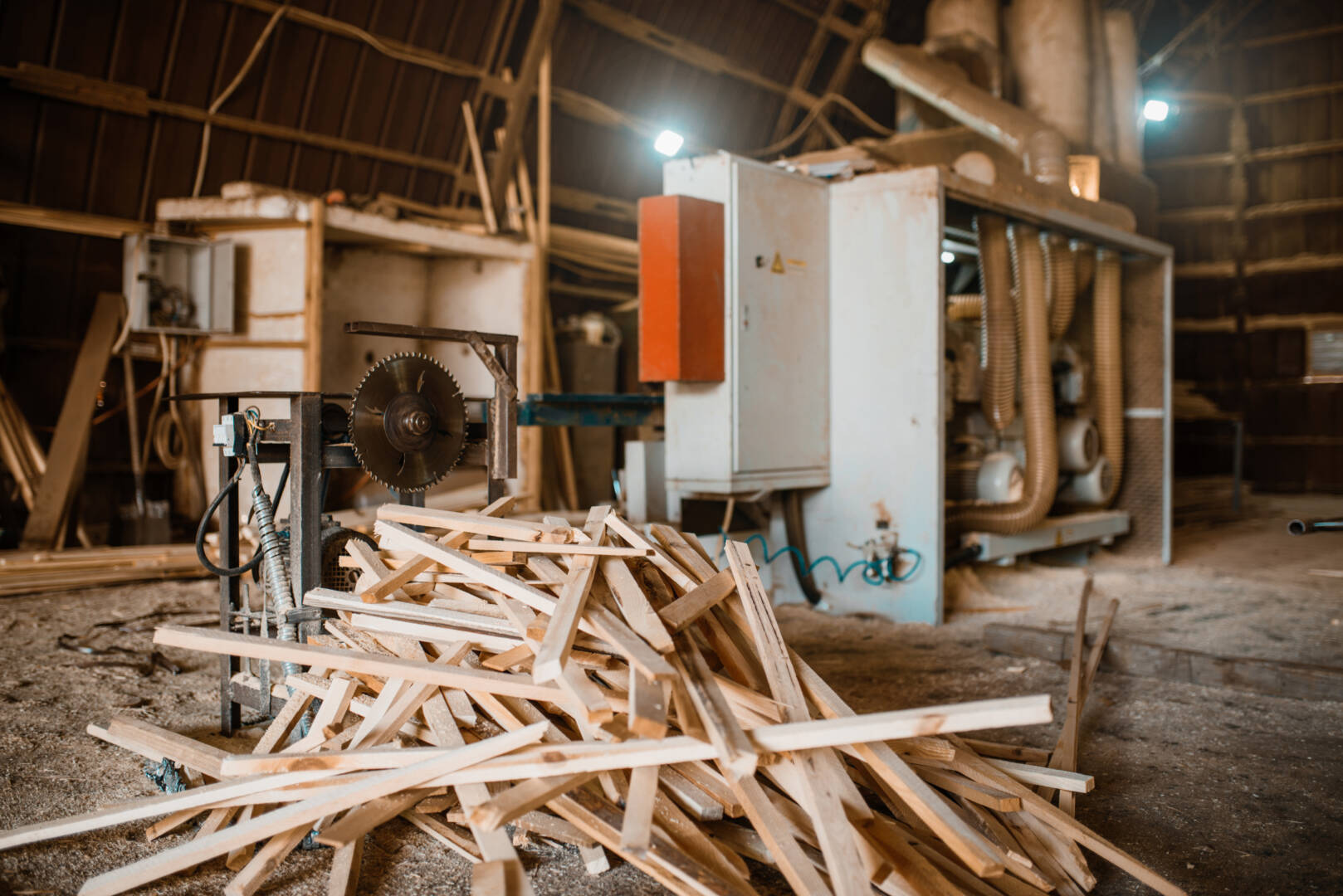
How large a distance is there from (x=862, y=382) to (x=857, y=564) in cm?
94

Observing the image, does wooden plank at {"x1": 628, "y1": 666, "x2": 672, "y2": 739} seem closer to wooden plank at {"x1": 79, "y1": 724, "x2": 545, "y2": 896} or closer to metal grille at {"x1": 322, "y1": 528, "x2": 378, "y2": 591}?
wooden plank at {"x1": 79, "y1": 724, "x2": 545, "y2": 896}

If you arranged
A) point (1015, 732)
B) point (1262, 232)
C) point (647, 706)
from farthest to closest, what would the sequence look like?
point (1262, 232) < point (1015, 732) < point (647, 706)

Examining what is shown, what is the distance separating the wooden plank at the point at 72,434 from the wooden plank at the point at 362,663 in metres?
4.09

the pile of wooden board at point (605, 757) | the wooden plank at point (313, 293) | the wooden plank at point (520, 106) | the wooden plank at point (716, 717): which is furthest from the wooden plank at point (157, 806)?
the wooden plank at point (520, 106)

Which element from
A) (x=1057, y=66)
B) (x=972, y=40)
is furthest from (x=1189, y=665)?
(x=972, y=40)

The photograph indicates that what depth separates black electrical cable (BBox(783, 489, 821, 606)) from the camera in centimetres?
494

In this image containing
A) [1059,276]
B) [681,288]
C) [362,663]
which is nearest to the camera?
[362,663]

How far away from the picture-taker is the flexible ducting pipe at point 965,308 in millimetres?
6400

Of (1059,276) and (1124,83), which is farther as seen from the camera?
(1124,83)

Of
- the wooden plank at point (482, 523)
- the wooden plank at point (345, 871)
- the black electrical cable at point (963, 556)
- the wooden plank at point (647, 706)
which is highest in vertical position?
the wooden plank at point (482, 523)

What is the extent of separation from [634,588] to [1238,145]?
12799 millimetres

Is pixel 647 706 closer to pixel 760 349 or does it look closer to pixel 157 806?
pixel 157 806

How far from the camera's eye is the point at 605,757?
2.04 m

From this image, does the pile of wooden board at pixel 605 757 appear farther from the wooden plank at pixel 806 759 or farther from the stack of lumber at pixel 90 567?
the stack of lumber at pixel 90 567
